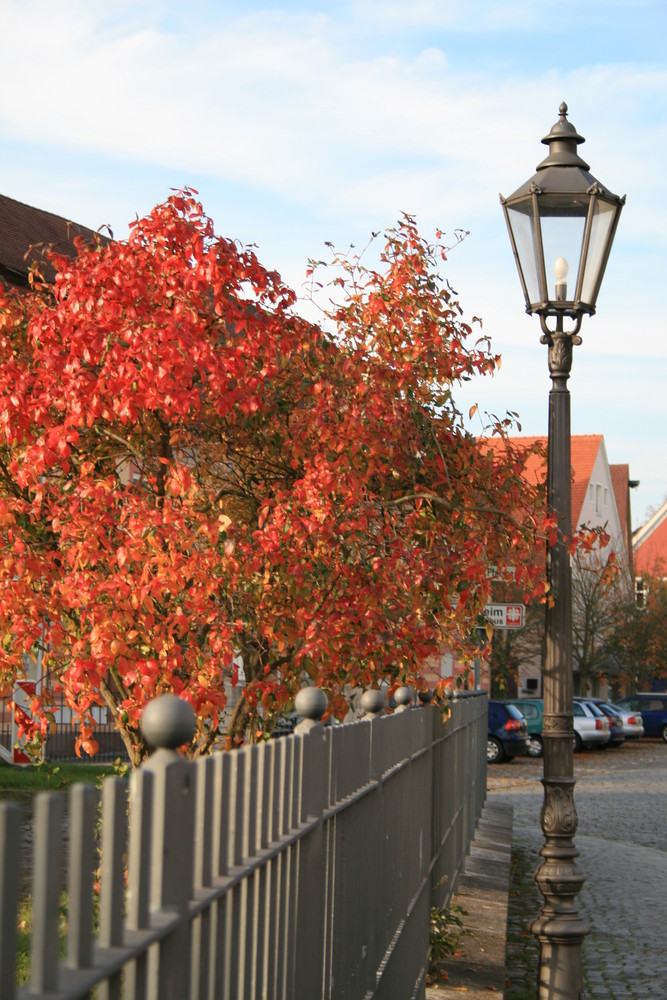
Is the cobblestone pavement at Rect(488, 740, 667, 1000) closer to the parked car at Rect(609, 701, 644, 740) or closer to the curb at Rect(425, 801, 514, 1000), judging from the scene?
the curb at Rect(425, 801, 514, 1000)

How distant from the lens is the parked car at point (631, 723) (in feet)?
140

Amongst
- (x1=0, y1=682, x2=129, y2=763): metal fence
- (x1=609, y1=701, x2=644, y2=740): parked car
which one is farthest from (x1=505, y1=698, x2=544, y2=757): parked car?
(x1=0, y1=682, x2=129, y2=763): metal fence

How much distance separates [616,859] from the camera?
15.7m

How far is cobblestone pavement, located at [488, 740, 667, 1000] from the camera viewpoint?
30.5 feet

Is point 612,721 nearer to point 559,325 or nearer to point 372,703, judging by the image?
point 559,325

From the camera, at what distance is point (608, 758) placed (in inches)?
1485

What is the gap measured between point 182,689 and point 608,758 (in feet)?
108

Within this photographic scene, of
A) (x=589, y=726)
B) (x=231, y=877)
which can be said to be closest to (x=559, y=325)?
(x=231, y=877)

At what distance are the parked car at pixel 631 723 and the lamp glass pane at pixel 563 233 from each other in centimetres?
3599

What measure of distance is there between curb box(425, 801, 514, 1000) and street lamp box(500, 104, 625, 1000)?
0.53 m

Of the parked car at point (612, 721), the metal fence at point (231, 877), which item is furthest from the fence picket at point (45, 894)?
the parked car at point (612, 721)

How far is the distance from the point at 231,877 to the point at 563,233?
572 centimetres

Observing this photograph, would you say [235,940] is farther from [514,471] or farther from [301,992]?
[514,471]

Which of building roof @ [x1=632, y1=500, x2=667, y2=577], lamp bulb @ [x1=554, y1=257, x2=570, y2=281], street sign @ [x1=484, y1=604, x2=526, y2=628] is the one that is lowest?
street sign @ [x1=484, y1=604, x2=526, y2=628]
